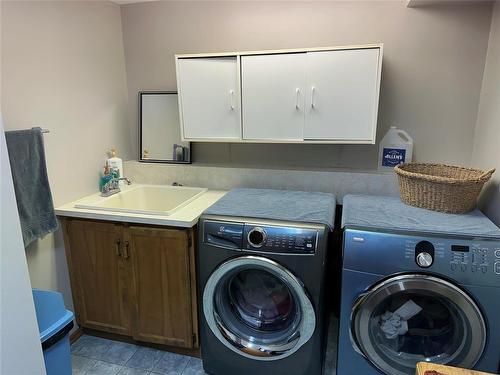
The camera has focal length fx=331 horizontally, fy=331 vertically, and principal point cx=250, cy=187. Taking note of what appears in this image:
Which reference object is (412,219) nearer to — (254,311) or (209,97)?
(254,311)

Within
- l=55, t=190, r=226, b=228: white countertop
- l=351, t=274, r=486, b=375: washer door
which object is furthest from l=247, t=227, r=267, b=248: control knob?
l=351, t=274, r=486, b=375: washer door

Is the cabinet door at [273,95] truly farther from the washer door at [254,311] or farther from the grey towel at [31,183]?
the grey towel at [31,183]

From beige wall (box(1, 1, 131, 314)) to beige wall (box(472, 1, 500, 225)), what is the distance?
7.82 ft

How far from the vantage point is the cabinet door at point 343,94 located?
181 centimetres

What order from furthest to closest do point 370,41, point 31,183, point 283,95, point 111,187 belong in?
1. point 111,187
2. point 370,41
3. point 283,95
4. point 31,183

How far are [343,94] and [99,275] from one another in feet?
5.93

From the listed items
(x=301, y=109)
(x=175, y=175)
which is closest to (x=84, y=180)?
(x=175, y=175)

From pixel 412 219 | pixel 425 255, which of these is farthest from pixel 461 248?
pixel 412 219

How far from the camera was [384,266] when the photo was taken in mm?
1483

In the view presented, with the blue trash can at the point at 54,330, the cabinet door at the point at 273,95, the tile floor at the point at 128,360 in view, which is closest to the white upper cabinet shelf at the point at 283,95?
the cabinet door at the point at 273,95

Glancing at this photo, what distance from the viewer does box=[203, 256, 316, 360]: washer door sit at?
166 cm

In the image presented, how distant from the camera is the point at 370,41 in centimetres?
206

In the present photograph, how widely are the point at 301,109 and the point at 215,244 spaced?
928 millimetres

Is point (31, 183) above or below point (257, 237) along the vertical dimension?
above
